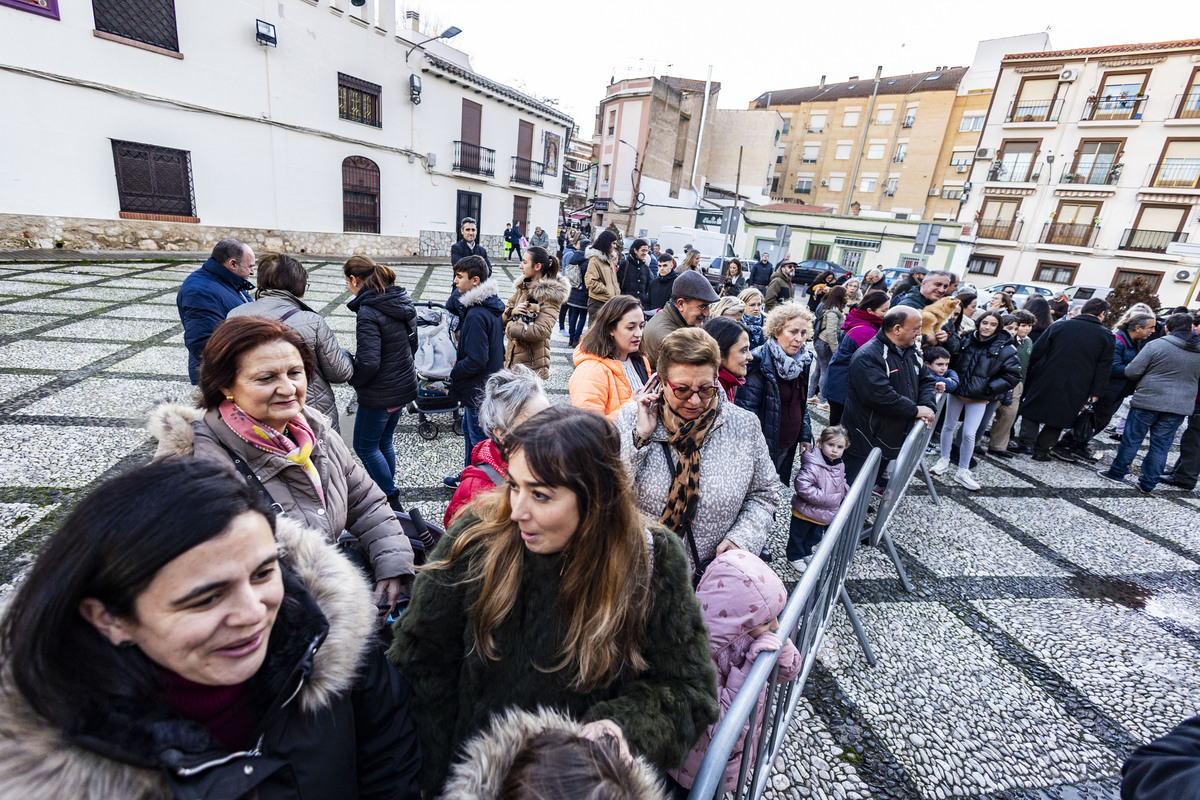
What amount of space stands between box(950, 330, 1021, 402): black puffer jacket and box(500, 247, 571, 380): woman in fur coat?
13.6ft

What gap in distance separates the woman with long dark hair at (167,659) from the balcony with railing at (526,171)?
82.2ft

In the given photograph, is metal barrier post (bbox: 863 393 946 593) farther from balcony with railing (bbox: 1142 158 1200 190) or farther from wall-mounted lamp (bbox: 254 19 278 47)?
balcony with railing (bbox: 1142 158 1200 190)

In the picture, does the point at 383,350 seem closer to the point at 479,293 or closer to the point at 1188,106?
the point at 479,293

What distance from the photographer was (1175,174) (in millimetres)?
23922

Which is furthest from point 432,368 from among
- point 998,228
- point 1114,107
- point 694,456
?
point 1114,107

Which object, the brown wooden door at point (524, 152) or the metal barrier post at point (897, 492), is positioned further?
the brown wooden door at point (524, 152)

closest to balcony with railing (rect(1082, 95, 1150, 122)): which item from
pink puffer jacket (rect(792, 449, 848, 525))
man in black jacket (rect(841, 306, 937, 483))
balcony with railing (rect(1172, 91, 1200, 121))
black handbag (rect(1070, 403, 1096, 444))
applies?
balcony with railing (rect(1172, 91, 1200, 121))

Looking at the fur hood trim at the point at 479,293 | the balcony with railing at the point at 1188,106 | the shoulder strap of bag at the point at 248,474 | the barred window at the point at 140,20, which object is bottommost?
the shoulder strap of bag at the point at 248,474

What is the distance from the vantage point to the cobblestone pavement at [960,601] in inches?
90.4

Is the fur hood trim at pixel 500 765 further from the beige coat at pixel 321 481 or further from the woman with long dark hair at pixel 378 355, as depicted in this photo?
the woman with long dark hair at pixel 378 355

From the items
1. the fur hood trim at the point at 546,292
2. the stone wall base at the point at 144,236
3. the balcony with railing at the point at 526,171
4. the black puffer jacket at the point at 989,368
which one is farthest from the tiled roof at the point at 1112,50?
the fur hood trim at the point at 546,292

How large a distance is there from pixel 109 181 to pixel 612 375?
15.7m

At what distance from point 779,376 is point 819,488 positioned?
0.79 meters

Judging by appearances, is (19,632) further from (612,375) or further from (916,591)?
(916,591)
